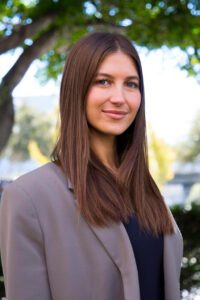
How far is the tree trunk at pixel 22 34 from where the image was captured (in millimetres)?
8422

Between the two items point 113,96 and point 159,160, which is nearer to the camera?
point 113,96

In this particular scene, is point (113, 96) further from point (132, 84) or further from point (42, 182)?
point (42, 182)

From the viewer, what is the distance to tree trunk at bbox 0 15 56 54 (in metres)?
8.42

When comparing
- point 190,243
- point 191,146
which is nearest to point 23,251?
point 190,243

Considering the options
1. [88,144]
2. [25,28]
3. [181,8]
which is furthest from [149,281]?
[25,28]

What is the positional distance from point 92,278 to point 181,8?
651 centimetres

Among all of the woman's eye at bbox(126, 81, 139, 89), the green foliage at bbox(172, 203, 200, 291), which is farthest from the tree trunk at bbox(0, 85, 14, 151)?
the woman's eye at bbox(126, 81, 139, 89)

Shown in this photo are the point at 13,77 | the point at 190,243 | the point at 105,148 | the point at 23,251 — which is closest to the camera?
the point at 23,251

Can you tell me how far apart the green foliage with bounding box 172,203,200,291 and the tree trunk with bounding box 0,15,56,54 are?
3.98m

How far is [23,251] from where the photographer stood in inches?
75.8

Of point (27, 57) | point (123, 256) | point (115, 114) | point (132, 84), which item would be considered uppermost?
point (27, 57)

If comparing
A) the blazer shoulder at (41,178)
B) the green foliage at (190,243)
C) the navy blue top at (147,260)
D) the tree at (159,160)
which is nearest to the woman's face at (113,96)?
the blazer shoulder at (41,178)

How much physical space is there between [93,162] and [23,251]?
0.46 meters

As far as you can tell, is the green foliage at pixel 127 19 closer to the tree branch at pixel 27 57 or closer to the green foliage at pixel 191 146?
the tree branch at pixel 27 57
